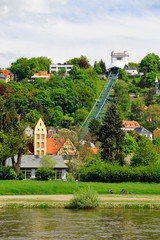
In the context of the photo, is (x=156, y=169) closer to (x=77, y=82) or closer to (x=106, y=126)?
(x=106, y=126)

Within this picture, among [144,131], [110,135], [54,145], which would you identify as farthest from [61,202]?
[144,131]

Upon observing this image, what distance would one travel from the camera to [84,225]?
38.2 m

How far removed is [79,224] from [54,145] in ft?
224

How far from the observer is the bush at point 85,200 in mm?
47375

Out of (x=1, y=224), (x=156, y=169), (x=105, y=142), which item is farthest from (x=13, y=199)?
(x=105, y=142)

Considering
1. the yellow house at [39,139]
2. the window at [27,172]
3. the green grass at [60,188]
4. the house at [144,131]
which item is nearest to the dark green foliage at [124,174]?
the green grass at [60,188]

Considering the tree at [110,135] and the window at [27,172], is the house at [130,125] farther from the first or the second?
the window at [27,172]

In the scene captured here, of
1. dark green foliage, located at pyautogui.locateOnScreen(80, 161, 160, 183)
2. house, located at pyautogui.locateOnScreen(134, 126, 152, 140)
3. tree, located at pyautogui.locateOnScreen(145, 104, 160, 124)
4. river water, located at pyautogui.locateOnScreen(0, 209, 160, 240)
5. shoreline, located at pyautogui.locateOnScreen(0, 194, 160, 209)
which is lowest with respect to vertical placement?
river water, located at pyautogui.locateOnScreen(0, 209, 160, 240)

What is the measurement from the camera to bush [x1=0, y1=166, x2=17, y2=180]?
222ft

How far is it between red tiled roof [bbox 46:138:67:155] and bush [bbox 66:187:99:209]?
5401cm

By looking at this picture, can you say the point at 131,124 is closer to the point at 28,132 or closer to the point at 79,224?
the point at 28,132

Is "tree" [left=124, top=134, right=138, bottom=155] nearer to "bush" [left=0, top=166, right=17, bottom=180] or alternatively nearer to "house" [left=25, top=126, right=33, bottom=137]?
"house" [left=25, top=126, right=33, bottom=137]

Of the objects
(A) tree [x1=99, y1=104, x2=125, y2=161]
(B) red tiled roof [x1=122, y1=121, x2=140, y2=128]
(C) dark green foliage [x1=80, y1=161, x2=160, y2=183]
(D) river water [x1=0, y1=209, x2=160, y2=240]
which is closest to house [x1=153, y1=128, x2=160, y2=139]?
(B) red tiled roof [x1=122, y1=121, x2=140, y2=128]

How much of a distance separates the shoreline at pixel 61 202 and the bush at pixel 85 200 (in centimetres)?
136
